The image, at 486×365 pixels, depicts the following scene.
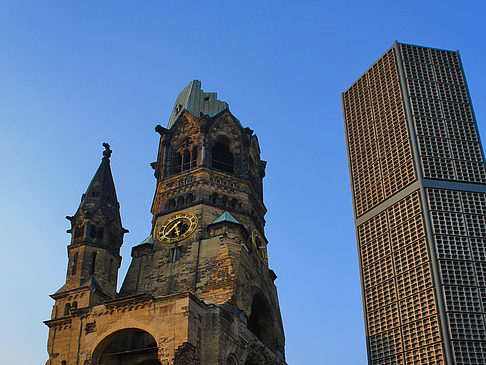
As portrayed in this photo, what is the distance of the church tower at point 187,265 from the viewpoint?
35.3 m

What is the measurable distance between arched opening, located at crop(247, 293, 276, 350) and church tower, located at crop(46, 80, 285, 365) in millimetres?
72

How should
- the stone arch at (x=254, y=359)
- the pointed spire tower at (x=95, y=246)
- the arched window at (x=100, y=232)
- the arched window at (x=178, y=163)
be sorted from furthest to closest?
the arched window at (x=178, y=163) < the arched window at (x=100, y=232) < the pointed spire tower at (x=95, y=246) < the stone arch at (x=254, y=359)

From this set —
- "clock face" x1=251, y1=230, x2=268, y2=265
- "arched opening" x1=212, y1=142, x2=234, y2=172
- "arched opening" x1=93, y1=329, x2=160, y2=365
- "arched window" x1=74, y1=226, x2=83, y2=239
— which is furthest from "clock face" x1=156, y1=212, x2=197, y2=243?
"arched opening" x1=93, y1=329, x2=160, y2=365

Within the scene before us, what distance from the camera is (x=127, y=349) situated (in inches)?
1545

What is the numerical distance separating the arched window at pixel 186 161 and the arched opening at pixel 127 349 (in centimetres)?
1545

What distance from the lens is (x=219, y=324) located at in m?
35.4

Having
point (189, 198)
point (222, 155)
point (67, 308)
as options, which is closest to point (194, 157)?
point (222, 155)

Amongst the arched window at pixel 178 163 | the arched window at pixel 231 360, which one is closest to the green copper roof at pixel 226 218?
the arched window at pixel 178 163

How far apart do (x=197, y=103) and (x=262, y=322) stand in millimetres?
21202

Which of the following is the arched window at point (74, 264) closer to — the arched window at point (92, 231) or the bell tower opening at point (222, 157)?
the arched window at point (92, 231)

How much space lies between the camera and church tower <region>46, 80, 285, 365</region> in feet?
116

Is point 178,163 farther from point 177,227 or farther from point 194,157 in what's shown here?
point 177,227

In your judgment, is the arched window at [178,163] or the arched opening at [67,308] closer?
the arched opening at [67,308]

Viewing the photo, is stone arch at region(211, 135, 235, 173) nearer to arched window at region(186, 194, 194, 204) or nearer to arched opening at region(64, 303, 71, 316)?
arched window at region(186, 194, 194, 204)
